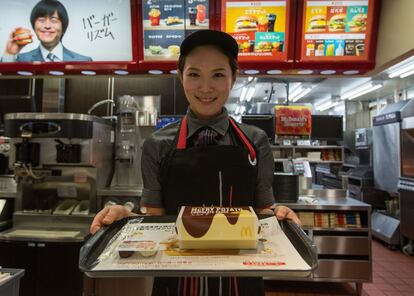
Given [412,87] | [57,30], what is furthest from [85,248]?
[412,87]

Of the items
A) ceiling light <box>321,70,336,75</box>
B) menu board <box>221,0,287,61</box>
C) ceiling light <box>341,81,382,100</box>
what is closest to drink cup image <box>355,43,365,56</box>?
ceiling light <box>321,70,336,75</box>

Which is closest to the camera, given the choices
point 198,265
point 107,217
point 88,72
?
point 198,265

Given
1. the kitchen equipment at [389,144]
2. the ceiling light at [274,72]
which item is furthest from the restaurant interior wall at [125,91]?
the kitchen equipment at [389,144]

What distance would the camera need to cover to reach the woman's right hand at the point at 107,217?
854mm

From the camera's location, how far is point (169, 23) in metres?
2.73

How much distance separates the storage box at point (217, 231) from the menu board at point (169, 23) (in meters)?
2.29

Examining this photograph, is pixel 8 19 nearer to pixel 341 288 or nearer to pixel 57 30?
pixel 57 30

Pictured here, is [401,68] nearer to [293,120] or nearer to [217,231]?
[293,120]

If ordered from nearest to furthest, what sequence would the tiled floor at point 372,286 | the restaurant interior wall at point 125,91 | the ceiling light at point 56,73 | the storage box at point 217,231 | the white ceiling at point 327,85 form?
the storage box at point 217,231 < the ceiling light at point 56,73 < the tiled floor at point 372,286 < the restaurant interior wall at point 125,91 < the white ceiling at point 327,85

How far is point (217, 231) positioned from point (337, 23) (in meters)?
2.64

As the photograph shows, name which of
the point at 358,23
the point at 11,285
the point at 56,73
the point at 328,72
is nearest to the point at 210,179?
the point at 11,285

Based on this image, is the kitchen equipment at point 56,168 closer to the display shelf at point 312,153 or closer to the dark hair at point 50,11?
the dark hair at point 50,11

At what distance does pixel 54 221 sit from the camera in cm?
276

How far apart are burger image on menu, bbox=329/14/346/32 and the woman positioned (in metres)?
2.03
